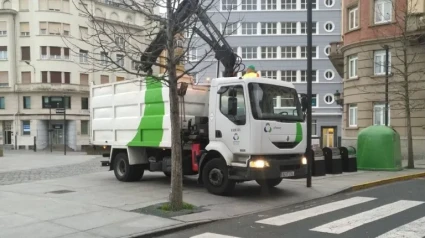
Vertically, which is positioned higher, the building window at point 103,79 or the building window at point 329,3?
the building window at point 329,3

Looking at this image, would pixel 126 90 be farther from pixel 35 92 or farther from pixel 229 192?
pixel 35 92

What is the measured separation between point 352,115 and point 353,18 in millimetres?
5803

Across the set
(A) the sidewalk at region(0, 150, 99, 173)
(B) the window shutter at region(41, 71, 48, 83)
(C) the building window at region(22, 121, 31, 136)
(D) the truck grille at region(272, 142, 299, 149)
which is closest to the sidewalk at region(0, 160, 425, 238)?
(D) the truck grille at region(272, 142, 299, 149)

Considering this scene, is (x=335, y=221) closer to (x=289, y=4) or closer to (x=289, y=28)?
(x=289, y=28)

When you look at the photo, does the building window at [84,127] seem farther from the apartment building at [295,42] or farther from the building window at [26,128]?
the apartment building at [295,42]

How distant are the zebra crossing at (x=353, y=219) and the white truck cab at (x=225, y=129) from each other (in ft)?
4.39

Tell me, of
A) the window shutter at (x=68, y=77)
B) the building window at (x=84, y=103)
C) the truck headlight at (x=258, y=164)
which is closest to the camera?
the truck headlight at (x=258, y=164)

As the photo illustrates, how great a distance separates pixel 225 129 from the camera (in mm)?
10273

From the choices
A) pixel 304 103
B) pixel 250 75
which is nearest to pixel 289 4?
pixel 304 103

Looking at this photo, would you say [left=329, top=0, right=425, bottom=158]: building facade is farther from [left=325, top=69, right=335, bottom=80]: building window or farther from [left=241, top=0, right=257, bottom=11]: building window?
[left=241, top=0, right=257, bottom=11]: building window

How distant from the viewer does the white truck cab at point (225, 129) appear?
32.3 ft

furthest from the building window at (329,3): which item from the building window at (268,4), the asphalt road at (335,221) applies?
the asphalt road at (335,221)

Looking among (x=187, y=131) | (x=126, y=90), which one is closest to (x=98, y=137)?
(x=126, y=90)

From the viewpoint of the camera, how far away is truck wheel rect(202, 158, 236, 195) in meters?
10.3
